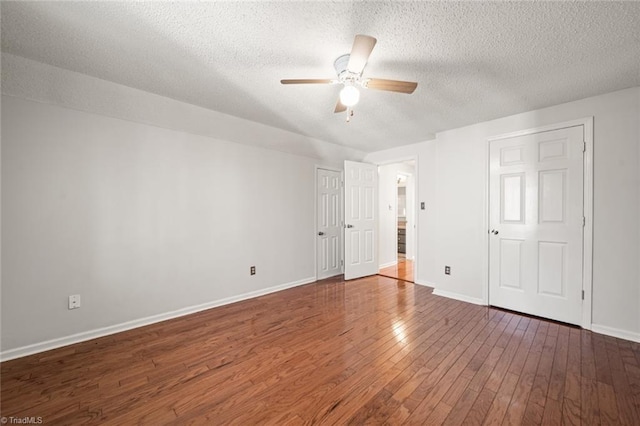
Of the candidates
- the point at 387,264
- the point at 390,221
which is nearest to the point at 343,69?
the point at 390,221

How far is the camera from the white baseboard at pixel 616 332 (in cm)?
225

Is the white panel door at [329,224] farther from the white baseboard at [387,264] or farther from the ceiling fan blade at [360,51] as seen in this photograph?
the ceiling fan blade at [360,51]

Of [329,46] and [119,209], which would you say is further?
[119,209]

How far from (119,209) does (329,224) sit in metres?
3.04

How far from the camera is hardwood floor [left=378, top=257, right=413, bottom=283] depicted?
14.6 feet

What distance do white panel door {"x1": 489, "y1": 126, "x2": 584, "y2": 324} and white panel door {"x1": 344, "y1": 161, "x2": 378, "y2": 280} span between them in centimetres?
193

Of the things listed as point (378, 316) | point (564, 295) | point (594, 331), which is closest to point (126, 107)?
point (378, 316)

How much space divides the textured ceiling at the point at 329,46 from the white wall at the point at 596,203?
28 centimetres

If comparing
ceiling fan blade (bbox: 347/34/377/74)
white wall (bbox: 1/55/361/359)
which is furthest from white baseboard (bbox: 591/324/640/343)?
white wall (bbox: 1/55/361/359)

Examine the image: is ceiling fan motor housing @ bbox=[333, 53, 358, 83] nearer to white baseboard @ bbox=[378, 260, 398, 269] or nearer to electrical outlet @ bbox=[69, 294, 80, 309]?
electrical outlet @ bbox=[69, 294, 80, 309]

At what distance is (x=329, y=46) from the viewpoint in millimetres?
1716

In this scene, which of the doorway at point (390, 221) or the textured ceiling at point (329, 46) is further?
the doorway at point (390, 221)

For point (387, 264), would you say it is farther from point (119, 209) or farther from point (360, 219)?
point (119, 209)

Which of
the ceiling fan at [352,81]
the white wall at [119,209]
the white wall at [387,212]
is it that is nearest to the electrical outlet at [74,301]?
the white wall at [119,209]
